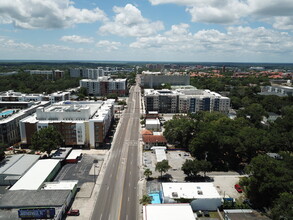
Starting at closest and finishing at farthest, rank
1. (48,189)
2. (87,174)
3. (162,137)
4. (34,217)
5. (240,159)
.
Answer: (34,217)
(48,189)
(87,174)
(240,159)
(162,137)

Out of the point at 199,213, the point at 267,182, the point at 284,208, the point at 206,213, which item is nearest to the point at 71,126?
the point at 199,213

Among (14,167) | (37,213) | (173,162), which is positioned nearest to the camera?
(37,213)

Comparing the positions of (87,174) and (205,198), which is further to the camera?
(87,174)

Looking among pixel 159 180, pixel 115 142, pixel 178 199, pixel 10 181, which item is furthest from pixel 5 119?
pixel 178 199

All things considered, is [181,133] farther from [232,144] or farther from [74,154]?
[74,154]

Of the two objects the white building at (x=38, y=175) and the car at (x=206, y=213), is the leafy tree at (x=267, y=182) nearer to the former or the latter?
the car at (x=206, y=213)

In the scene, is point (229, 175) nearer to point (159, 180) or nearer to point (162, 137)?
point (159, 180)

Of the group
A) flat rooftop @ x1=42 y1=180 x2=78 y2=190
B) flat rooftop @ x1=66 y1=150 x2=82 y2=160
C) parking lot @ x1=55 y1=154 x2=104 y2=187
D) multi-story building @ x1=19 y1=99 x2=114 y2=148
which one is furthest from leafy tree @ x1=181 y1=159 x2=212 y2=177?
flat rooftop @ x1=66 y1=150 x2=82 y2=160
